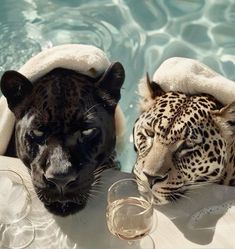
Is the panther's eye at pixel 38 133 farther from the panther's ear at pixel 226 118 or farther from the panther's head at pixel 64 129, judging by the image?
the panther's ear at pixel 226 118

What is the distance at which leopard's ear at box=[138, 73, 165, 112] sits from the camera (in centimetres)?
416

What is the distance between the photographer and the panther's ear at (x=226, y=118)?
3.90 meters

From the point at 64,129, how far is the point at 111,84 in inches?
18.4

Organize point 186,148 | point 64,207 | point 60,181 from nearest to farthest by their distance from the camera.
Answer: point 60,181 < point 186,148 < point 64,207

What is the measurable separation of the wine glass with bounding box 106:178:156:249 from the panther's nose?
0.23m

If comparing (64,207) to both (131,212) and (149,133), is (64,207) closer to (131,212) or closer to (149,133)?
(131,212)

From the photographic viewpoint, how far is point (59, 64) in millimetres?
4242

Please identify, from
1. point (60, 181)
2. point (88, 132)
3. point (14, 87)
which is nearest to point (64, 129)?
point (88, 132)

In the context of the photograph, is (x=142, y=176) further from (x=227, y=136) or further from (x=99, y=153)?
(x=227, y=136)

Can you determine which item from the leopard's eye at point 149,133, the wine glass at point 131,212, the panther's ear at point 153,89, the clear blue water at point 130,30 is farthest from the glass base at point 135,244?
the clear blue water at point 130,30

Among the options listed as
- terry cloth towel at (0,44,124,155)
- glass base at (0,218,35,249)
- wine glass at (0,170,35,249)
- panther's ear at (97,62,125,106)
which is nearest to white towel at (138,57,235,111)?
panther's ear at (97,62,125,106)

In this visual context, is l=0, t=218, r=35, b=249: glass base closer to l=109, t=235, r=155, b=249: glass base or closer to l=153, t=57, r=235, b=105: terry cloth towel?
l=109, t=235, r=155, b=249: glass base

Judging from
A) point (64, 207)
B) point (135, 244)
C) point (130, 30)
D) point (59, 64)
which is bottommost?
point (130, 30)

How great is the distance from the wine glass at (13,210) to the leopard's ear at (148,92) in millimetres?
900
